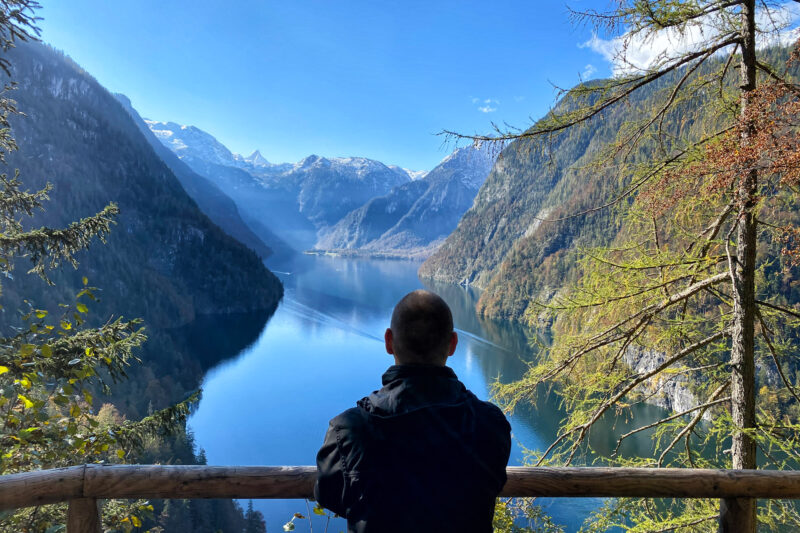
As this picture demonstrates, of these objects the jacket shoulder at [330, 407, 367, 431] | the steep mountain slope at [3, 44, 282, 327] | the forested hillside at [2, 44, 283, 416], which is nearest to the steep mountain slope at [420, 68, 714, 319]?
the jacket shoulder at [330, 407, 367, 431]

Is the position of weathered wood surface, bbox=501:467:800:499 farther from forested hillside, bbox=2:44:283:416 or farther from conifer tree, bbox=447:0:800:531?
forested hillside, bbox=2:44:283:416

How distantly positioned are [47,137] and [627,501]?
14333 centimetres

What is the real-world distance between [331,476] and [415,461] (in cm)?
27

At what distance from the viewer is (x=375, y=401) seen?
1.36 meters

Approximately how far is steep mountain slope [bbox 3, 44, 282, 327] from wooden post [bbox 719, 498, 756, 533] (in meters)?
84.2

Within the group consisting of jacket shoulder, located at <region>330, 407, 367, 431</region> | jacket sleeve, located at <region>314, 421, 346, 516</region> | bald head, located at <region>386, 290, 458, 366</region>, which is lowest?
jacket sleeve, located at <region>314, 421, 346, 516</region>

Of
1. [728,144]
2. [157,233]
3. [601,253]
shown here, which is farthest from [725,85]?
[157,233]

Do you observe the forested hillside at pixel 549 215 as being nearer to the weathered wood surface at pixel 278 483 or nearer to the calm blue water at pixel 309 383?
the weathered wood surface at pixel 278 483

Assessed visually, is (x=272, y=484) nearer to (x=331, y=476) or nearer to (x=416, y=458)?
(x=331, y=476)

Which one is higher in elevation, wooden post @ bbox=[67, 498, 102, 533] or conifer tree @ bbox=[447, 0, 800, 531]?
conifer tree @ bbox=[447, 0, 800, 531]

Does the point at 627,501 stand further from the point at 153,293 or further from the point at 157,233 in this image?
the point at 157,233

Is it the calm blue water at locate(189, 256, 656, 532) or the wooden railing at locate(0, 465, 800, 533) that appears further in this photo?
the calm blue water at locate(189, 256, 656, 532)

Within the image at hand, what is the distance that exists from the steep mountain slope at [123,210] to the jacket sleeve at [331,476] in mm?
83771

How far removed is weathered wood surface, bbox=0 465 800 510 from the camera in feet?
5.98
